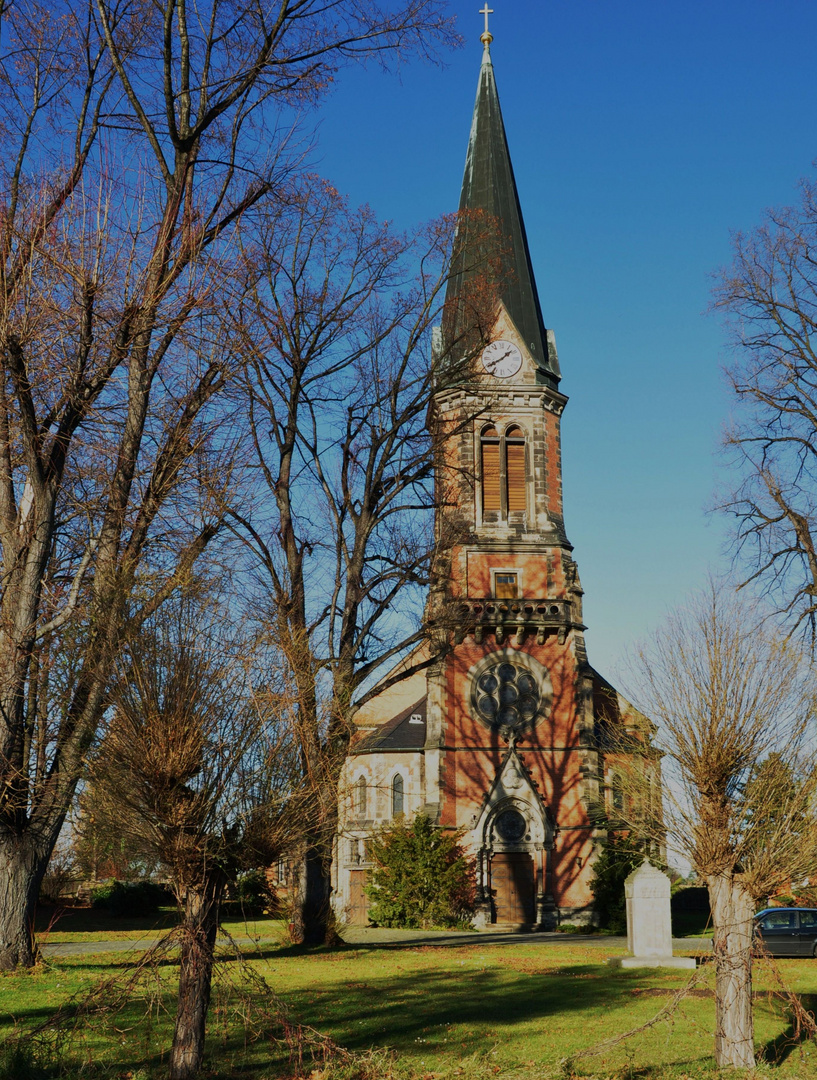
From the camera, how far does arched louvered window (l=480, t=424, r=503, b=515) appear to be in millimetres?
38812

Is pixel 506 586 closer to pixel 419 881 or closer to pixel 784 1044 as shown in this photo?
pixel 419 881

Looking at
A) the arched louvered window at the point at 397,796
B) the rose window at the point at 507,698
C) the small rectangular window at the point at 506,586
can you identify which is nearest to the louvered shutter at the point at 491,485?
the small rectangular window at the point at 506,586

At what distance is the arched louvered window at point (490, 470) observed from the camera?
38.8m

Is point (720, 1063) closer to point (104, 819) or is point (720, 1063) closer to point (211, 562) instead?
point (104, 819)

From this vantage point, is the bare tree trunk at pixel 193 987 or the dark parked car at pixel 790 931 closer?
the bare tree trunk at pixel 193 987

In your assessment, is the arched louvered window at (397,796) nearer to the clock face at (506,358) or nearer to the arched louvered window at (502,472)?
the arched louvered window at (502,472)

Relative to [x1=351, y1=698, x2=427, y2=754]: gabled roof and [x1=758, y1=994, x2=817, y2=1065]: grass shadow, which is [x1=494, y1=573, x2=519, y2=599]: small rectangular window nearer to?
[x1=351, y1=698, x2=427, y2=754]: gabled roof

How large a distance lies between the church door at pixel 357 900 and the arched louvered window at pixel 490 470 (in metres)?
15.4

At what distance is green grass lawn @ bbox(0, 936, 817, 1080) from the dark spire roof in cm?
2621

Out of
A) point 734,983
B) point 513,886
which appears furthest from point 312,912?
point 734,983

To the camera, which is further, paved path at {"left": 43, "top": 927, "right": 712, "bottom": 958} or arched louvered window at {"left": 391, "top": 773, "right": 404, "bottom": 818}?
arched louvered window at {"left": 391, "top": 773, "right": 404, "bottom": 818}

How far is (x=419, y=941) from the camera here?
2695 centimetres

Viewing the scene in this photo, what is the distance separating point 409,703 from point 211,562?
35626 mm

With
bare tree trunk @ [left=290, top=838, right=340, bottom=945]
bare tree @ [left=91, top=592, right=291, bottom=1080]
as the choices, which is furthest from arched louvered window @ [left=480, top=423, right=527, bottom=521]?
bare tree @ [left=91, top=592, right=291, bottom=1080]
